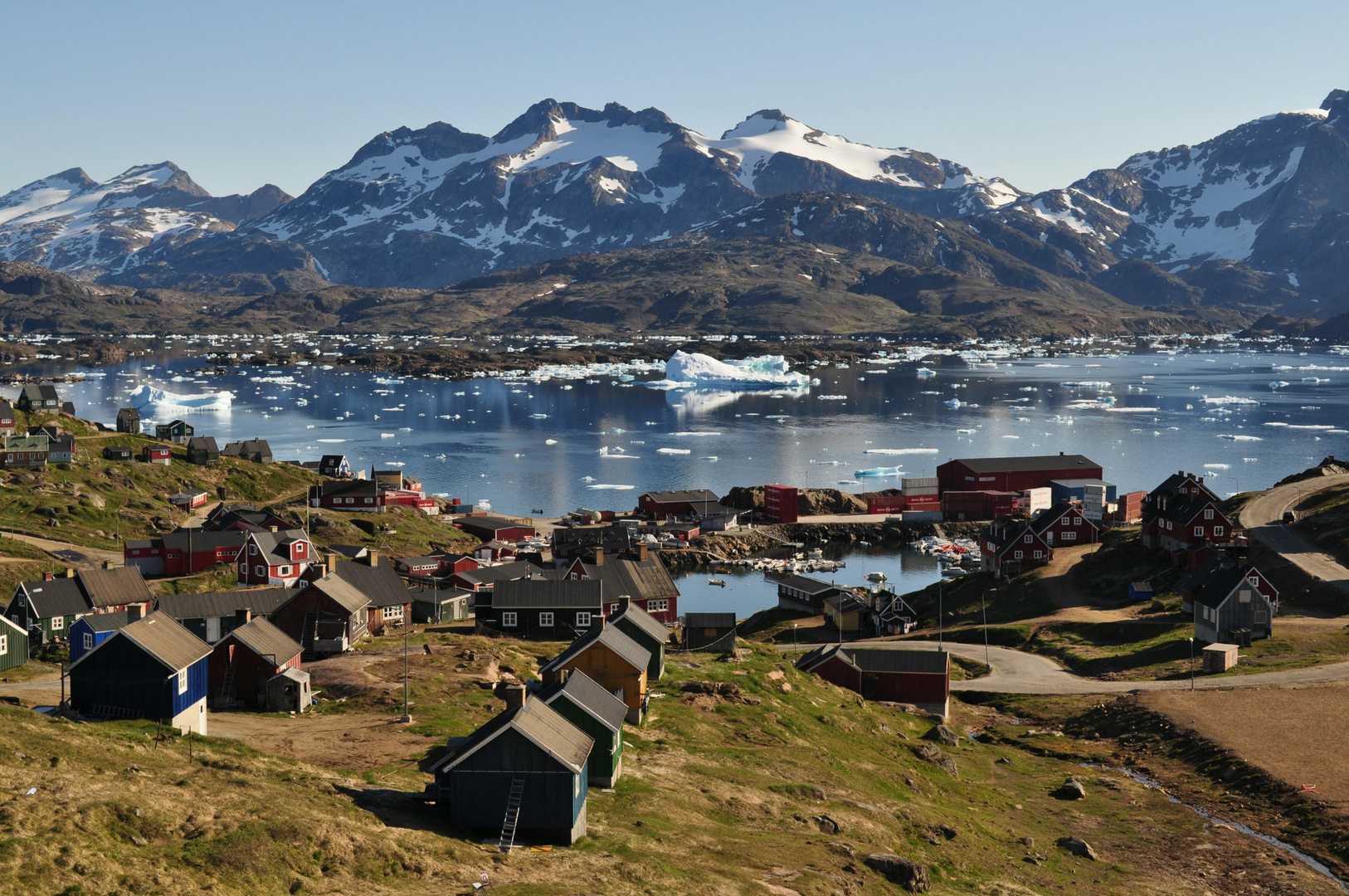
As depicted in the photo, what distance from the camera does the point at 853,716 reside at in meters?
43.7

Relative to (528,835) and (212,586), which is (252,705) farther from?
(212,586)

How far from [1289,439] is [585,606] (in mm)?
129848

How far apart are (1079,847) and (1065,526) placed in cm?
4579

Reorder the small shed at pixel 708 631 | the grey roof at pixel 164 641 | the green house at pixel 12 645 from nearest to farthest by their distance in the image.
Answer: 1. the grey roof at pixel 164 641
2. the green house at pixel 12 645
3. the small shed at pixel 708 631

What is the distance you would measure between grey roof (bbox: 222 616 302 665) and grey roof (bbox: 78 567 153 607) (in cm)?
1429

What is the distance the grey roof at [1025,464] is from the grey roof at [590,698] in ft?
255

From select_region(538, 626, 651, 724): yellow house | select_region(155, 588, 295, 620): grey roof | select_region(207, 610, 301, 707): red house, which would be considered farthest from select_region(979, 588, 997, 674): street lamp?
select_region(207, 610, 301, 707): red house

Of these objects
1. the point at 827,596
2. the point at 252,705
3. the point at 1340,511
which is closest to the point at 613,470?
the point at 827,596

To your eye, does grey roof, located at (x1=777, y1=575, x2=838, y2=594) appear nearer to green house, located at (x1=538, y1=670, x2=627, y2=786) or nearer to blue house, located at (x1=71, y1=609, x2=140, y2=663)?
blue house, located at (x1=71, y1=609, x2=140, y2=663)

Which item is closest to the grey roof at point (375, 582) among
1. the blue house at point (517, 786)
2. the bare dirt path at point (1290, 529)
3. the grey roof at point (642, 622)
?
the grey roof at point (642, 622)

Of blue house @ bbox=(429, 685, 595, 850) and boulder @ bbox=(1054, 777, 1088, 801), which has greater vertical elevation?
blue house @ bbox=(429, 685, 595, 850)

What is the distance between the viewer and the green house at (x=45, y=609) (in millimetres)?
47188

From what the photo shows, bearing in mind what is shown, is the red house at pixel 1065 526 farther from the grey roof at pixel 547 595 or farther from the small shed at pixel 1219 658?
the grey roof at pixel 547 595

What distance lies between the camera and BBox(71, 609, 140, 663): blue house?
4219cm
